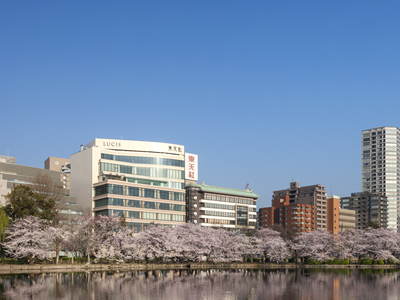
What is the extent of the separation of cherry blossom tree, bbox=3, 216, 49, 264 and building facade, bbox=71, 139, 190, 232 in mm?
A: 53174

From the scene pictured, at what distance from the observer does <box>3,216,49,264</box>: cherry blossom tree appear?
3524 inches

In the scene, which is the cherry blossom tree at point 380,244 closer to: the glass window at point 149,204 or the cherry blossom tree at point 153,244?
the cherry blossom tree at point 153,244

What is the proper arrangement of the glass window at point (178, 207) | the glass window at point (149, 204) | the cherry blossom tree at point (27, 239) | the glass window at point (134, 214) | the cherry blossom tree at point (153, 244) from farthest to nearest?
the glass window at point (178, 207) < the glass window at point (149, 204) < the glass window at point (134, 214) < the cherry blossom tree at point (153, 244) < the cherry blossom tree at point (27, 239)

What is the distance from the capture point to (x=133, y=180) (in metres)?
160

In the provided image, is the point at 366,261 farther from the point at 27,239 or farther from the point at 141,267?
the point at 27,239

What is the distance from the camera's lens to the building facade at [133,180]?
150625 mm

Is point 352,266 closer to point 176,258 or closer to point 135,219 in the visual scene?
point 176,258

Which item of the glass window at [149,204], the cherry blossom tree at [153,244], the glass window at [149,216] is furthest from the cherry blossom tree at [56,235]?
the glass window at [149,204]

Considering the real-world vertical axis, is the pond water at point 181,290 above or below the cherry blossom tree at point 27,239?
below

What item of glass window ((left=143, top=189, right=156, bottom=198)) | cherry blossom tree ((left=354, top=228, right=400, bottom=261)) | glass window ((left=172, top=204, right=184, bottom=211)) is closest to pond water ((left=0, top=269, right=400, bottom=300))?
cherry blossom tree ((left=354, top=228, right=400, bottom=261))

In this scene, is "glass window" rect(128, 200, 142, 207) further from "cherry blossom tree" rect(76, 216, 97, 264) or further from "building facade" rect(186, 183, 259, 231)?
"cherry blossom tree" rect(76, 216, 97, 264)

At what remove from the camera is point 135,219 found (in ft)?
500

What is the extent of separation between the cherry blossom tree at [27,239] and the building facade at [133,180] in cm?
5317

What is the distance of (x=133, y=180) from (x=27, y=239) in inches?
2811
